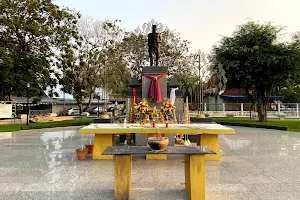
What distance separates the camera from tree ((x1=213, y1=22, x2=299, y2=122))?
18.1m

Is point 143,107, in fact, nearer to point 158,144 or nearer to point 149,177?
point 149,177

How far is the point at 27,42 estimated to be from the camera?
2275cm

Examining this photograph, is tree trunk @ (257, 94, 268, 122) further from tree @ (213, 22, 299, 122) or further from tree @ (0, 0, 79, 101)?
tree @ (0, 0, 79, 101)

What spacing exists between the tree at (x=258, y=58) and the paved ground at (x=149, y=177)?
11.2 m

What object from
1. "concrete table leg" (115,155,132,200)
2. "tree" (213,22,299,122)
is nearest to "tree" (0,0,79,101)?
"tree" (213,22,299,122)

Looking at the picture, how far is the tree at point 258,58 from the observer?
714 inches

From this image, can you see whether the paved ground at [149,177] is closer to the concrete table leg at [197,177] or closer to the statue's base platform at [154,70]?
the concrete table leg at [197,177]

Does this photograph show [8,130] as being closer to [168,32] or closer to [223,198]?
[223,198]

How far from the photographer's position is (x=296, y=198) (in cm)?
425

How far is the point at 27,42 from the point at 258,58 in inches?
702

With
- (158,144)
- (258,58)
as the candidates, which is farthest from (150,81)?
(258,58)

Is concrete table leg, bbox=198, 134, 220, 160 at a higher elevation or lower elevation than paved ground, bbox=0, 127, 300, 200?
higher

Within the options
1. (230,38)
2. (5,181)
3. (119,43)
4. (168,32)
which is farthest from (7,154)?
(168,32)

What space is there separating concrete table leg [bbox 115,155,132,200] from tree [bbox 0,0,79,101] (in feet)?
61.4
